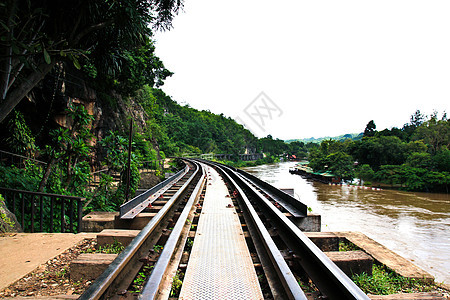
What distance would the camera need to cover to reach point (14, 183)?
525 centimetres

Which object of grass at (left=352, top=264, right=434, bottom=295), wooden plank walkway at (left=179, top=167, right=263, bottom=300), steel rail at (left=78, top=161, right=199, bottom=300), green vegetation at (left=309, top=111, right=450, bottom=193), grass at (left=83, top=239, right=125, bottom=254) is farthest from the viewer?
green vegetation at (left=309, top=111, right=450, bottom=193)

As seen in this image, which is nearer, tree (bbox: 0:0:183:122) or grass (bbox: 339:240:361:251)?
grass (bbox: 339:240:361:251)

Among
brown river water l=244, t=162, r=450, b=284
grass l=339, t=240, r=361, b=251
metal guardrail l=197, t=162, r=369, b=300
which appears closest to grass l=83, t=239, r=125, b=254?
metal guardrail l=197, t=162, r=369, b=300

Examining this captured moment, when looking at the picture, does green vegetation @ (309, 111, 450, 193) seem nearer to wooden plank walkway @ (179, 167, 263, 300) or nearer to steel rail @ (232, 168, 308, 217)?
steel rail @ (232, 168, 308, 217)

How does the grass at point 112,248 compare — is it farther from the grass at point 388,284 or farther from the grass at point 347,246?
the grass at point 347,246

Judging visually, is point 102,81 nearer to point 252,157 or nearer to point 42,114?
point 42,114

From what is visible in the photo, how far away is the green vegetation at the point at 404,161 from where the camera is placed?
2634 centimetres

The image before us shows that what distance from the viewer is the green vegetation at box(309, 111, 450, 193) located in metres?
26.3

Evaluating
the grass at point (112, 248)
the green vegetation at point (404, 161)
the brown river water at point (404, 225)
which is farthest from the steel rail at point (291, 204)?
the green vegetation at point (404, 161)

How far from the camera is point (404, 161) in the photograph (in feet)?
112

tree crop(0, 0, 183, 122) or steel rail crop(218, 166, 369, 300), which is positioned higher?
tree crop(0, 0, 183, 122)

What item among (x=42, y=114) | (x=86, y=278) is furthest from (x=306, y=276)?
(x=42, y=114)

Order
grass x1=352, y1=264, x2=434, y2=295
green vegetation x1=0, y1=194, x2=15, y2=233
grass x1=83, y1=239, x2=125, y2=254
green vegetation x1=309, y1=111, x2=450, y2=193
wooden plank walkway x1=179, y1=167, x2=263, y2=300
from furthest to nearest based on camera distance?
green vegetation x1=309, y1=111, x2=450, y2=193 < green vegetation x1=0, y1=194, x2=15, y2=233 < grass x1=83, y1=239, x2=125, y2=254 < grass x1=352, y1=264, x2=434, y2=295 < wooden plank walkway x1=179, y1=167, x2=263, y2=300

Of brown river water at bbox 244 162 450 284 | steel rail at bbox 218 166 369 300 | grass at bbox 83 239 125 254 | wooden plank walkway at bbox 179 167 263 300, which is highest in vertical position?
steel rail at bbox 218 166 369 300
